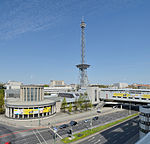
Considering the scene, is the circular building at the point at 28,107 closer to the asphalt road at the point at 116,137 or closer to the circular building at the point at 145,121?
the asphalt road at the point at 116,137

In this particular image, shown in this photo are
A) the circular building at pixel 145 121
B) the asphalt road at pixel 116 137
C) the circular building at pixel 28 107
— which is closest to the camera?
the circular building at pixel 145 121

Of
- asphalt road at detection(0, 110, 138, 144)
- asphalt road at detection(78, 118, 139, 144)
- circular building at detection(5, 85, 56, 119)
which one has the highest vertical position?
circular building at detection(5, 85, 56, 119)

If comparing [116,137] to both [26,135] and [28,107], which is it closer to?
[26,135]

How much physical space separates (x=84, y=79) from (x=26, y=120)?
95.0 metres

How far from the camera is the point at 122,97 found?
9919 cm

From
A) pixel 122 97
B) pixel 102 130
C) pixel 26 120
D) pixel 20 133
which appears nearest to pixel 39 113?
pixel 26 120

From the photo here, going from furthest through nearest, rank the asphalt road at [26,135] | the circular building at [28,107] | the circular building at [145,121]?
the circular building at [28,107], the asphalt road at [26,135], the circular building at [145,121]

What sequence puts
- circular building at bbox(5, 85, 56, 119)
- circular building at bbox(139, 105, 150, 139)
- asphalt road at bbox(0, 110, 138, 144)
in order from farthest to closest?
circular building at bbox(5, 85, 56, 119) < asphalt road at bbox(0, 110, 138, 144) < circular building at bbox(139, 105, 150, 139)

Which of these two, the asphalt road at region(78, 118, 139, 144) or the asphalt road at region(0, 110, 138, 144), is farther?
the asphalt road at region(0, 110, 138, 144)

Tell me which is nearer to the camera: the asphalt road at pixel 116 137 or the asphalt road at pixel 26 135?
the asphalt road at pixel 116 137

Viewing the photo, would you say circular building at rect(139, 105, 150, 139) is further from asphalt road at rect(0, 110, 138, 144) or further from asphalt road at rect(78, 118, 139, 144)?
asphalt road at rect(0, 110, 138, 144)

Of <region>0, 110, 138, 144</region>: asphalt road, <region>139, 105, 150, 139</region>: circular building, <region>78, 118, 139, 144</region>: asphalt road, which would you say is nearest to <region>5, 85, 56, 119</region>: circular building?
<region>0, 110, 138, 144</region>: asphalt road

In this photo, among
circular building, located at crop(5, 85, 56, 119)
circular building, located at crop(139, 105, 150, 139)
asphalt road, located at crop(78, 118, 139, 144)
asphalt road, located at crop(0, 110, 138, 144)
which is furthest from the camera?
circular building, located at crop(5, 85, 56, 119)

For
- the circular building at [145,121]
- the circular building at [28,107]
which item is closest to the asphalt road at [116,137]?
the circular building at [145,121]
